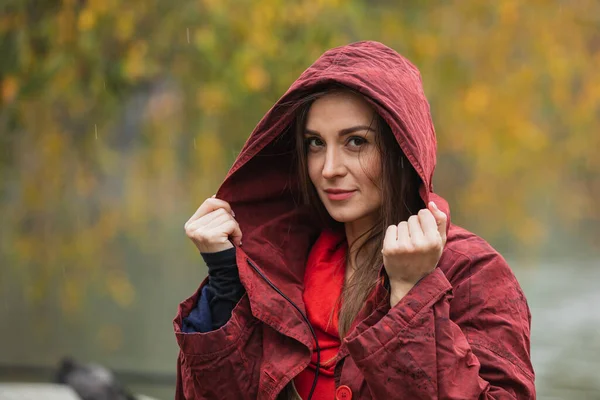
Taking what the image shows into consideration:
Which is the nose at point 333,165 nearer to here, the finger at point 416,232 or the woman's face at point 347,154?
the woman's face at point 347,154

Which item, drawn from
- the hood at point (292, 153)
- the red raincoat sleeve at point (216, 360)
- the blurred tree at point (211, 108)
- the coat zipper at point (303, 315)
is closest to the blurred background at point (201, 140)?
the blurred tree at point (211, 108)

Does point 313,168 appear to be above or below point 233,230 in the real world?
above

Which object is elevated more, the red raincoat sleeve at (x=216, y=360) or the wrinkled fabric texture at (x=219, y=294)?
the wrinkled fabric texture at (x=219, y=294)

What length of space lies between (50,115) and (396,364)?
4128 mm

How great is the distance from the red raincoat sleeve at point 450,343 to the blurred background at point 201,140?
301 cm

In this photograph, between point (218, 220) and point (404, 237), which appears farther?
point (218, 220)

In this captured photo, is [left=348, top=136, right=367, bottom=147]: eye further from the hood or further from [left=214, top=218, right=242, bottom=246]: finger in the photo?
[left=214, top=218, right=242, bottom=246]: finger

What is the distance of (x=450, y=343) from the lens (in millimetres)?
1646

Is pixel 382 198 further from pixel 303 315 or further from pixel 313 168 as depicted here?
pixel 303 315

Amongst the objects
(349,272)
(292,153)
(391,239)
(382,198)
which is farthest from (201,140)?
(391,239)

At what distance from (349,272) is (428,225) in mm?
423

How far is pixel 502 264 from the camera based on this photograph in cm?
183

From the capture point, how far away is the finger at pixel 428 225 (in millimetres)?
1665

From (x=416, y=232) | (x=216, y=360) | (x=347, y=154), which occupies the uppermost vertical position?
(x=347, y=154)
